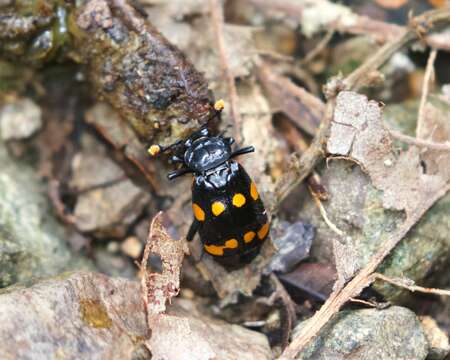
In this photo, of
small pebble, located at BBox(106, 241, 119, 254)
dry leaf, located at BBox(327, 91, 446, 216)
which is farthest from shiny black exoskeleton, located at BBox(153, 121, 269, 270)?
small pebble, located at BBox(106, 241, 119, 254)

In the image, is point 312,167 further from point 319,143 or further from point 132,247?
point 132,247

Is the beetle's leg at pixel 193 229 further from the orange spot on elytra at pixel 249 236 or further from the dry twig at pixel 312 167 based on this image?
the dry twig at pixel 312 167

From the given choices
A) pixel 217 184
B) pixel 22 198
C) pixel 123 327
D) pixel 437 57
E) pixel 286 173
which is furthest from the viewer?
pixel 437 57

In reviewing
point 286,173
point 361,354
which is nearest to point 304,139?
point 286,173

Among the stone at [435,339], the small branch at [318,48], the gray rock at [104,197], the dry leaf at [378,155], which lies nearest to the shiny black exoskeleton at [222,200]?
the dry leaf at [378,155]

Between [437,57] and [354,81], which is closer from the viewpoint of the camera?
[354,81]

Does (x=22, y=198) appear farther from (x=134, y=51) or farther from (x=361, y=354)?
(x=361, y=354)
